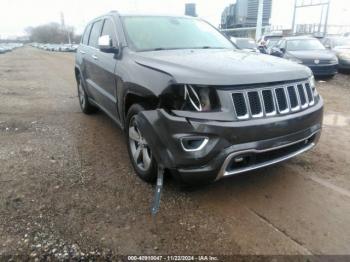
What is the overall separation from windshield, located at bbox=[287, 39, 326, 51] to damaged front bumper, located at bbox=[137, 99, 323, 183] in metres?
10.1

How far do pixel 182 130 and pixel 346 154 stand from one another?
9.18 feet

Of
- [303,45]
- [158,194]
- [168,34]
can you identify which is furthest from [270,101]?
[303,45]

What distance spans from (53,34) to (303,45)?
115 metres

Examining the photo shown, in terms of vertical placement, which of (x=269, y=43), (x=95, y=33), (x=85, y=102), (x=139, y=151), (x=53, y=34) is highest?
(x=95, y=33)

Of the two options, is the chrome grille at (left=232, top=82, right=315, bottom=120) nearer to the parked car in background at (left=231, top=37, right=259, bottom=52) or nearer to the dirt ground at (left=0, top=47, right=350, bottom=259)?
the dirt ground at (left=0, top=47, right=350, bottom=259)

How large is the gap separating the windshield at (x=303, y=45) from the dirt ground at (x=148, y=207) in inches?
319

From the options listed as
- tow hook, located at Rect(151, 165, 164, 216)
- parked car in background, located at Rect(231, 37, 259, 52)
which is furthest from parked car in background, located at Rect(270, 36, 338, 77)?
tow hook, located at Rect(151, 165, 164, 216)

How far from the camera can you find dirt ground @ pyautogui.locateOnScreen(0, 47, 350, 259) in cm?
273


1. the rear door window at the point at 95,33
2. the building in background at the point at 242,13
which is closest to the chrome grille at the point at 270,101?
the rear door window at the point at 95,33

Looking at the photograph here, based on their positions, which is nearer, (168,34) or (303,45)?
(168,34)

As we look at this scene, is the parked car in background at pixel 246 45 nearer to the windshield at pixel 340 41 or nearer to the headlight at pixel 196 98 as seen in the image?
the headlight at pixel 196 98

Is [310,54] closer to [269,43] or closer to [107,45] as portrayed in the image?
[269,43]

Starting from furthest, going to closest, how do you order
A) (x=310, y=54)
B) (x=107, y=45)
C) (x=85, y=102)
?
(x=310, y=54)
(x=85, y=102)
(x=107, y=45)

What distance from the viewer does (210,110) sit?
9.45 ft
